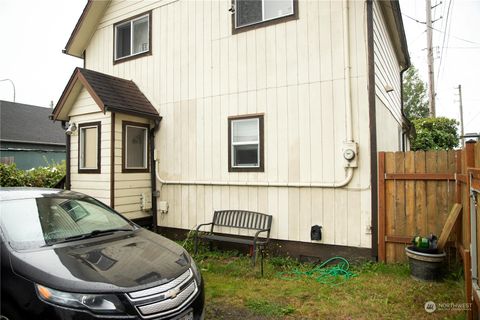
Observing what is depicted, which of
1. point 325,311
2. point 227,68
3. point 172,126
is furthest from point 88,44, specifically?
point 325,311

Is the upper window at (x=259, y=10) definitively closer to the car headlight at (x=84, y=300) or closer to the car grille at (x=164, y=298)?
the car grille at (x=164, y=298)

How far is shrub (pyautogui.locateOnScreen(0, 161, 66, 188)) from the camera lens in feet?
35.6

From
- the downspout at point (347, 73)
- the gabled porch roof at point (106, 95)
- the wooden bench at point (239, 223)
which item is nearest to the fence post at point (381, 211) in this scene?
the downspout at point (347, 73)

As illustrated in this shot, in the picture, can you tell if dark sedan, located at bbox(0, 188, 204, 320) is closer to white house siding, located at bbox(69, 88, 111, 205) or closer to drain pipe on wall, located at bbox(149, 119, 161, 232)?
white house siding, located at bbox(69, 88, 111, 205)

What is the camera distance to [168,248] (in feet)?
11.2

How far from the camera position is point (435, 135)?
1602 cm

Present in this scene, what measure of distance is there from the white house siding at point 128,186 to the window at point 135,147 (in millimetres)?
119

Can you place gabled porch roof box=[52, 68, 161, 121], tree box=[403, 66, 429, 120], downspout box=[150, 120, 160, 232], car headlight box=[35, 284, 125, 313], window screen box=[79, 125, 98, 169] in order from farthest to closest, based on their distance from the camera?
tree box=[403, 66, 429, 120]
downspout box=[150, 120, 160, 232]
window screen box=[79, 125, 98, 169]
gabled porch roof box=[52, 68, 161, 121]
car headlight box=[35, 284, 125, 313]

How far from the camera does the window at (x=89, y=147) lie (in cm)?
743

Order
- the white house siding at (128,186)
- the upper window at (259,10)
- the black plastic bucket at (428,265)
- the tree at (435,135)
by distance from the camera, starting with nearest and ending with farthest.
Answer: the black plastic bucket at (428,265) → the upper window at (259,10) → the white house siding at (128,186) → the tree at (435,135)

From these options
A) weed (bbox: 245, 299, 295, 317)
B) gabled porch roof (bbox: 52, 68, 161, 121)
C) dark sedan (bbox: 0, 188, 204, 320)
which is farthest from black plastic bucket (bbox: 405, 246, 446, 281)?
gabled porch roof (bbox: 52, 68, 161, 121)

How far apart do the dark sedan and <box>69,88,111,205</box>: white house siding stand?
3.41 metres

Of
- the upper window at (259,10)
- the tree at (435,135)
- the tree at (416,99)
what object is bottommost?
the tree at (435,135)

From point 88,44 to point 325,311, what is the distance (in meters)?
9.83
